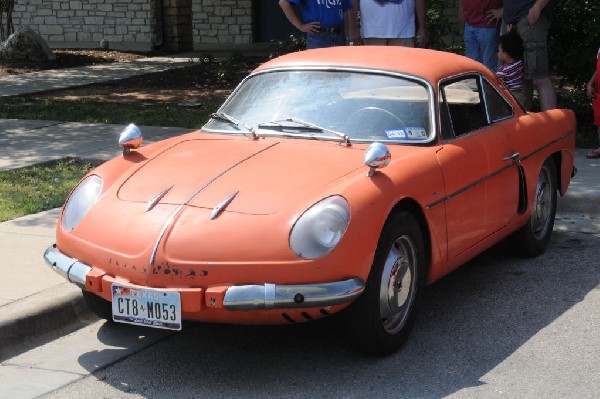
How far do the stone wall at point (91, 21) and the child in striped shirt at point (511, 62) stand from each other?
12555mm

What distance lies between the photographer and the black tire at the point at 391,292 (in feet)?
16.2

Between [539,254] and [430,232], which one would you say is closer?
[430,232]

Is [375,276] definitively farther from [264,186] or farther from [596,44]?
[596,44]

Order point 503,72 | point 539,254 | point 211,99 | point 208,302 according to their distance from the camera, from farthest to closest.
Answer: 1. point 211,99
2. point 503,72
3. point 539,254
4. point 208,302

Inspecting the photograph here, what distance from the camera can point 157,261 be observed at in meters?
4.80

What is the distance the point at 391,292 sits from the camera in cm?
512

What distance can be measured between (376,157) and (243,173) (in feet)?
2.29

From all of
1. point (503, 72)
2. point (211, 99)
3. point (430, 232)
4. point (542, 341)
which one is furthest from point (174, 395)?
point (211, 99)

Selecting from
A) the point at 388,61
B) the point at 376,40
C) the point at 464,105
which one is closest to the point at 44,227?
the point at 388,61

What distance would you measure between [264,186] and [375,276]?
2.30 feet

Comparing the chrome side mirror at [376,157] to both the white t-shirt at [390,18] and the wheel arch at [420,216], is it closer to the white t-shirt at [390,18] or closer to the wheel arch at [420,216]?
the wheel arch at [420,216]

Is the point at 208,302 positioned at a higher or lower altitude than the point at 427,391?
higher

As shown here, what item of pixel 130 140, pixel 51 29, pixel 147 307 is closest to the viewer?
pixel 147 307

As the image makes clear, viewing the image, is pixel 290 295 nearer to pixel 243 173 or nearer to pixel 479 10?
pixel 243 173
